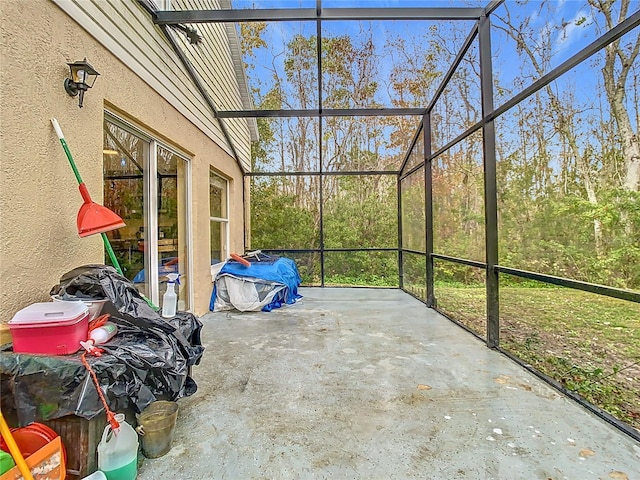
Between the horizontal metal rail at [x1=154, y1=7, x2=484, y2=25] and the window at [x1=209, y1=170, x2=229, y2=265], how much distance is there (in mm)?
2416

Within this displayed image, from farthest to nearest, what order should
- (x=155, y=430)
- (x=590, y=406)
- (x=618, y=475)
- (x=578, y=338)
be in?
(x=578, y=338), (x=590, y=406), (x=155, y=430), (x=618, y=475)

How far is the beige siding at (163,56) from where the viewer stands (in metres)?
2.60

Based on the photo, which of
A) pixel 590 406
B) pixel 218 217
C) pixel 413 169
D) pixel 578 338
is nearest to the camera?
pixel 590 406

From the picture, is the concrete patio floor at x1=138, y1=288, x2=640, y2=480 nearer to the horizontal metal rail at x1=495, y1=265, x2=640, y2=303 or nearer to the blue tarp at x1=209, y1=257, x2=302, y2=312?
the horizontal metal rail at x1=495, y1=265, x2=640, y2=303

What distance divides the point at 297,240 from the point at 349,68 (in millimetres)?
3834

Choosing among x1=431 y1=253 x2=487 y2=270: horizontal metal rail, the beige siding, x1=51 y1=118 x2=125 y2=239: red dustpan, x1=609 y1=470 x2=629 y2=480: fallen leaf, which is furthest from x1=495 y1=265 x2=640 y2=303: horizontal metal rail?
the beige siding

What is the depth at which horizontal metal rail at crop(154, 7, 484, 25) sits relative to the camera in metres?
3.52

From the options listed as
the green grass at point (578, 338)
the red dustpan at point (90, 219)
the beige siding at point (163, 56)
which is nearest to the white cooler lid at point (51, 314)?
the red dustpan at point (90, 219)

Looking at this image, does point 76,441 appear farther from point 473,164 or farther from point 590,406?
point 473,164

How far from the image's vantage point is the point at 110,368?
1.53m

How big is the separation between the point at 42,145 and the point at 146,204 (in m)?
1.53

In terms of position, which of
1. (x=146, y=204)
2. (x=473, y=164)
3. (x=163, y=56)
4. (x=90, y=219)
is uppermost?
(x=163, y=56)

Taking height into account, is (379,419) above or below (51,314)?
below

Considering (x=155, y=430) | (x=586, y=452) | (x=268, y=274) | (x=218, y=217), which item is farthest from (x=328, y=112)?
(x=586, y=452)
